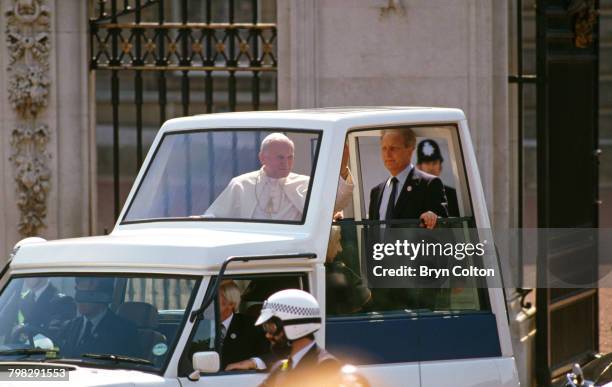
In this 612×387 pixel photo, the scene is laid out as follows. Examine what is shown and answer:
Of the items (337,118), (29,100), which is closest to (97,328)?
(337,118)

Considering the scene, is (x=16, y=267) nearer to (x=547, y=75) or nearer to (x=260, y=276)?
(x=260, y=276)

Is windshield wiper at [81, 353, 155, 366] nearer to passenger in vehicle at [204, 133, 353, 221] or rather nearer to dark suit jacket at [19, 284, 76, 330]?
dark suit jacket at [19, 284, 76, 330]

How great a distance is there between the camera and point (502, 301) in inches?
313

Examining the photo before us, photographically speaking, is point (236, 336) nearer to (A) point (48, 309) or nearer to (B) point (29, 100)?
(A) point (48, 309)

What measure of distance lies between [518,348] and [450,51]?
2524mm

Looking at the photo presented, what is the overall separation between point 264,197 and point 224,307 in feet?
3.27

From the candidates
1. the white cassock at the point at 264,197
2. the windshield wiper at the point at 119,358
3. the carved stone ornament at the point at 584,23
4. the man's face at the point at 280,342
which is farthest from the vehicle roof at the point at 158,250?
the carved stone ornament at the point at 584,23

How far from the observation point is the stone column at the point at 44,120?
38.9 feet

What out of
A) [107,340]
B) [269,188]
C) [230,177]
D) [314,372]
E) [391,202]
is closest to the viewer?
[314,372]

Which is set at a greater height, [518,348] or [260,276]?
[260,276]

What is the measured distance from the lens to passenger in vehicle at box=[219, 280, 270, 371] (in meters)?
6.69

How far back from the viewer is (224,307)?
678cm

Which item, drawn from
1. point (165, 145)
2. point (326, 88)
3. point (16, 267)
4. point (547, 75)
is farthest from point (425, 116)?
point (547, 75)

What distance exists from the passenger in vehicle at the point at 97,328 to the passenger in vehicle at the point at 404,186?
1778 millimetres
